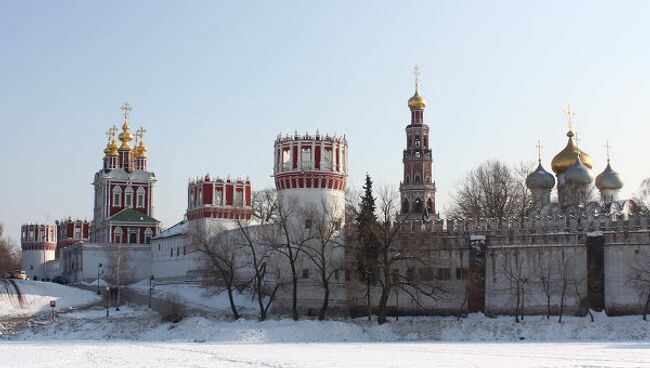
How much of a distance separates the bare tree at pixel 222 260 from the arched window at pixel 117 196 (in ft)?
85.6

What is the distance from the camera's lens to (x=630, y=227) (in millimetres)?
54094

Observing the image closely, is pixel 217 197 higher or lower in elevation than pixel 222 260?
higher

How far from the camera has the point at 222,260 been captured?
60500 mm

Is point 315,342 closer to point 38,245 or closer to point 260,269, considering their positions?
point 260,269

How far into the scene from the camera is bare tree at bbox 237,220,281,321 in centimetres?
5841

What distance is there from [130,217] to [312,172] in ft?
123

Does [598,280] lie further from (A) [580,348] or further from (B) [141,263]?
(B) [141,263]

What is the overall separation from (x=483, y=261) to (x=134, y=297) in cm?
2714

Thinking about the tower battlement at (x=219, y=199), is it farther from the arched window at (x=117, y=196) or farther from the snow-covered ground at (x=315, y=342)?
the arched window at (x=117, y=196)

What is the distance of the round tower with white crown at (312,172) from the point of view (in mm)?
60094

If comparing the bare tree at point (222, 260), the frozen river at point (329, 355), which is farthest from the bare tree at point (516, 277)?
the bare tree at point (222, 260)

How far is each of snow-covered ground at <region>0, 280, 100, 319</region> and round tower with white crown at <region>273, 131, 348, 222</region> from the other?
20036 millimetres

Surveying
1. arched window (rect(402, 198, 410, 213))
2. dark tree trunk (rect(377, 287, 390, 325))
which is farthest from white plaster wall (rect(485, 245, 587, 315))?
arched window (rect(402, 198, 410, 213))

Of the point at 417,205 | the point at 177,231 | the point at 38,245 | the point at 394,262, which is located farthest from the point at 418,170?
the point at 38,245
